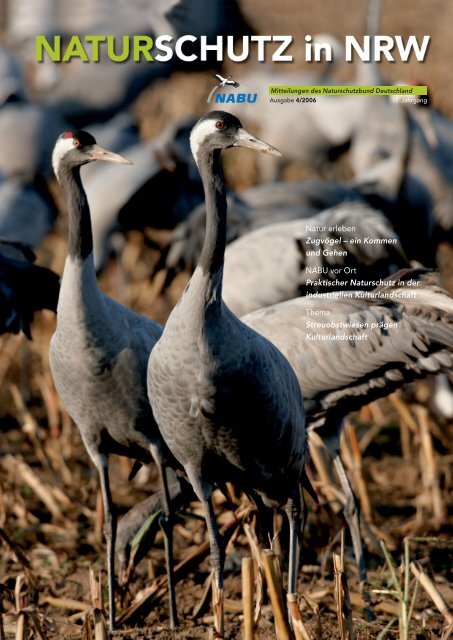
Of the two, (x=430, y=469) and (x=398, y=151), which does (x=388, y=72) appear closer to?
(x=398, y=151)

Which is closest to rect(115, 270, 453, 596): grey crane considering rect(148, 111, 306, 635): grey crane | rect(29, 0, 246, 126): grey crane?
rect(148, 111, 306, 635): grey crane

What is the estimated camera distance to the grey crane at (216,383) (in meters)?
2.73

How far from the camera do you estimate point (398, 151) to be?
684cm

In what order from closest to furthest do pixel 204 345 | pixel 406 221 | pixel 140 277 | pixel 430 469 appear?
pixel 204 345 → pixel 430 469 → pixel 406 221 → pixel 140 277

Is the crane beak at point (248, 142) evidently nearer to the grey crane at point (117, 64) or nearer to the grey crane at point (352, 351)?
the grey crane at point (352, 351)

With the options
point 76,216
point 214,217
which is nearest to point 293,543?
point 214,217

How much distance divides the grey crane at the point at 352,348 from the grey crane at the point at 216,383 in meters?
0.69

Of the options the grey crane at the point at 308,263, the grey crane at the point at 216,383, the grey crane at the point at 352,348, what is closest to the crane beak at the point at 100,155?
the grey crane at the point at 216,383

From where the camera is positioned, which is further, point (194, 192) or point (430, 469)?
point (194, 192)

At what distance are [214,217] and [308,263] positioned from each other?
7.02ft

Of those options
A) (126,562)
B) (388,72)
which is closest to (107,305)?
(126,562)

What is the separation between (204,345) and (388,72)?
301 inches

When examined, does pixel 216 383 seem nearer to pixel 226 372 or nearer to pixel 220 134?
pixel 226 372

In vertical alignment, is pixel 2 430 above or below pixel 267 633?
above
